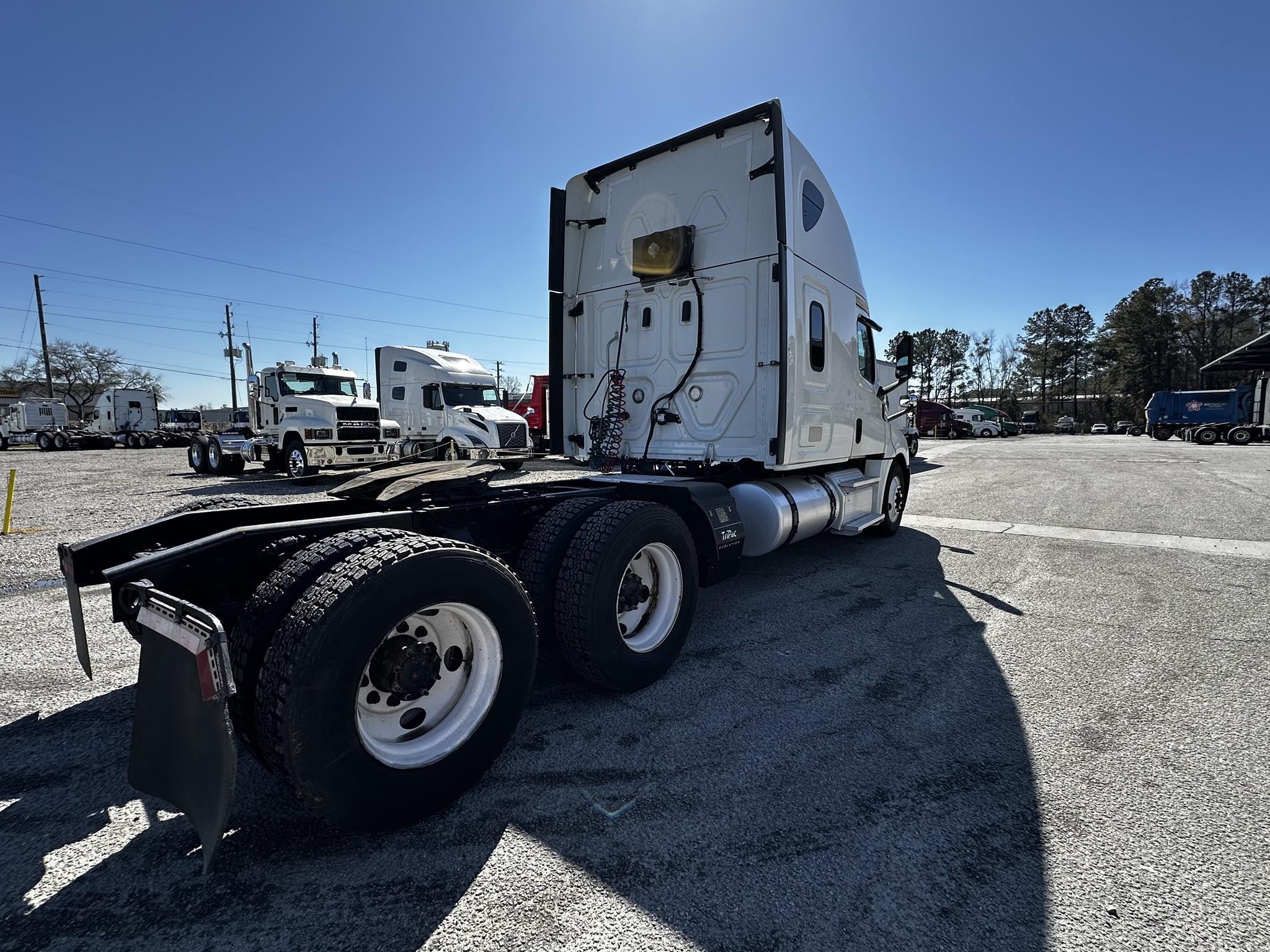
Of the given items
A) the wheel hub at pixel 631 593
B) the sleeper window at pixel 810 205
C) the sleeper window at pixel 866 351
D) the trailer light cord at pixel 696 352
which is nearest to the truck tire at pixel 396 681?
the wheel hub at pixel 631 593

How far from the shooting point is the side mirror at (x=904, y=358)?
6.83m

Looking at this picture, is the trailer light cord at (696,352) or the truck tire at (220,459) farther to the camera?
the truck tire at (220,459)

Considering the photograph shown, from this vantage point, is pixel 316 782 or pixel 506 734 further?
pixel 506 734

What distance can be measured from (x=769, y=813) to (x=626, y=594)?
145 cm

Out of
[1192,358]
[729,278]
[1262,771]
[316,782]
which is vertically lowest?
[1262,771]

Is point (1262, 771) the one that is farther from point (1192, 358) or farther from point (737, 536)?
point (1192, 358)

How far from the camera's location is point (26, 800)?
7.52ft

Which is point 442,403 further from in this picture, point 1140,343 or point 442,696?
point 1140,343

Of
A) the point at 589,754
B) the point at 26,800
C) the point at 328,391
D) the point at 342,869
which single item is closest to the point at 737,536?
the point at 589,754

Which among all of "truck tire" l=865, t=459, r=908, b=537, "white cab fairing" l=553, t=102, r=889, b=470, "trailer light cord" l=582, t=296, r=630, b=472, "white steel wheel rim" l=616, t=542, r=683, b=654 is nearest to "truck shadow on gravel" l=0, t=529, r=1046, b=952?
"white steel wheel rim" l=616, t=542, r=683, b=654

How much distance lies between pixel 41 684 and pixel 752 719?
3845 mm

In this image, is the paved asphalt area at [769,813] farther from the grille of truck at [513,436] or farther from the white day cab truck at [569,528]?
the grille of truck at [513,436]

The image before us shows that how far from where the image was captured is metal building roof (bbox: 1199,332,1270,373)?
31969 mm

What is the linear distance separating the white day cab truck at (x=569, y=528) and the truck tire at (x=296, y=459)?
37.4 ft
